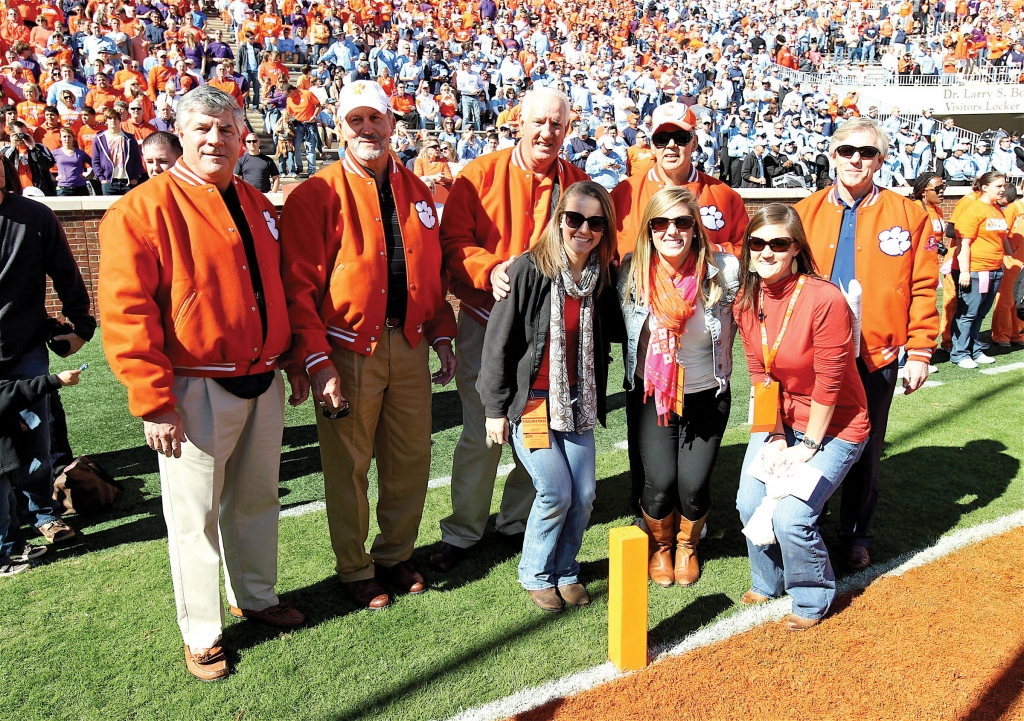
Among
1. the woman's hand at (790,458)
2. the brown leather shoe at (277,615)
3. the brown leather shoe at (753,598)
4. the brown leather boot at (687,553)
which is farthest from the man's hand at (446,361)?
the brown leather shoe at (753,598)

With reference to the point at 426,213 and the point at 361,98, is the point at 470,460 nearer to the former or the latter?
the point at 426,213

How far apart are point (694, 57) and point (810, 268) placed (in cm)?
2522

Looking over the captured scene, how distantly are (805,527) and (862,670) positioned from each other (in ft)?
1.99

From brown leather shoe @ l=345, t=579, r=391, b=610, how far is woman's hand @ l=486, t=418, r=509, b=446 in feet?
3.13

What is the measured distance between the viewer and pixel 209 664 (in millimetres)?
3342

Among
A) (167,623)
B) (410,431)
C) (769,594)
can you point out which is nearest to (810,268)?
(769,594)

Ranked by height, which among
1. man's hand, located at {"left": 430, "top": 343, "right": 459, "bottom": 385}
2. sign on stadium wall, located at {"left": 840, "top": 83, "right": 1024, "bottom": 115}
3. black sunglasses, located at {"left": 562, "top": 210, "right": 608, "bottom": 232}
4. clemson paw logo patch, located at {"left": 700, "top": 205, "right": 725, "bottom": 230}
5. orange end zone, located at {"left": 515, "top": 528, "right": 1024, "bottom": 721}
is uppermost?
sign on stadium wall, located at {"left": 840, "top": 83, "right": 1024, "bottom": 115}

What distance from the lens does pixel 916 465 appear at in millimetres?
5672

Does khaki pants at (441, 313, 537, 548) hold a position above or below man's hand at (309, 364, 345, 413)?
below

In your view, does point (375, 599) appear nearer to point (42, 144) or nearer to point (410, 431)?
point (410, 431)

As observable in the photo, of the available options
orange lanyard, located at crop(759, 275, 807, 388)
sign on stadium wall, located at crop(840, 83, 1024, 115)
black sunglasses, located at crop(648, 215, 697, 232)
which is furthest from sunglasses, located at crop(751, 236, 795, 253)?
sign on stadium wall, located at crop(840, 83, 1024, 115)

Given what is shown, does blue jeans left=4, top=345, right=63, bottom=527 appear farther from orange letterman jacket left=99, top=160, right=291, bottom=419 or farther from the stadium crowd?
orange letterman jacket left=99, top=160, right=291, bottom=419

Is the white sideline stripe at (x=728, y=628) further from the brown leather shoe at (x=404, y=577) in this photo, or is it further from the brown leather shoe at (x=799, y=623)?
the brown leather shoe at (x=404, y=577)

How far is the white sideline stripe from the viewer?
316 cm
